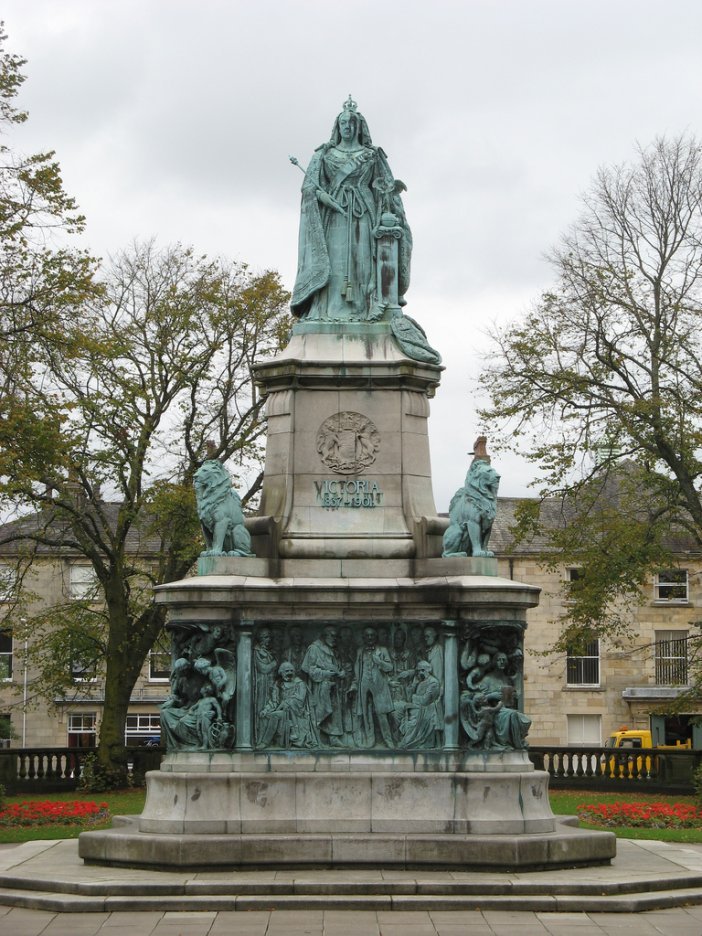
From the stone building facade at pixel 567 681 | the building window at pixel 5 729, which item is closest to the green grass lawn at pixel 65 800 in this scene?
the building window at pixel 5 729

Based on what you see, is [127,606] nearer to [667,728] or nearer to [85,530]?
[85,530]

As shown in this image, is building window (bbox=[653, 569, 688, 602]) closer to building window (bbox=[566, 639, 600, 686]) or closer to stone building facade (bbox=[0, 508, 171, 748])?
building window (bbox=[566, 639, 600, 686])

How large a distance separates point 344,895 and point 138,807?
12.9 meters

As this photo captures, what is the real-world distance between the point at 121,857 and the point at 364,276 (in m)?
7.58

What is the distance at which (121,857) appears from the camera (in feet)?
54.1

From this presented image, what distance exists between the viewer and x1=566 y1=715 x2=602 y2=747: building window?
49500 mm

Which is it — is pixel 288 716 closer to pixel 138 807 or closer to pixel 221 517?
pixel 221 517

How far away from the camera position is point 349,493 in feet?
61.0

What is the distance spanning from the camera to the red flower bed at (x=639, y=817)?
2458 cm

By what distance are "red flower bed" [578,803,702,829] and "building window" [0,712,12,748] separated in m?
23.5

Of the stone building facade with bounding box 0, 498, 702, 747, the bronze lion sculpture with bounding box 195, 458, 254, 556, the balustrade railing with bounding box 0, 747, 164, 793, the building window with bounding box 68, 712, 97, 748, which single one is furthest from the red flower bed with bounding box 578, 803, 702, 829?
the building window with bounding box 68, 712, 97, 748

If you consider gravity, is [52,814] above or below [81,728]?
below

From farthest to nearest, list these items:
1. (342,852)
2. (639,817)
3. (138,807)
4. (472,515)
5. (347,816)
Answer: (138,807) → (639,817) → (472,515) → (347,816) → (342,852)

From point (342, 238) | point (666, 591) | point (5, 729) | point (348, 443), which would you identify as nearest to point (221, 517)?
point (348, 443)
